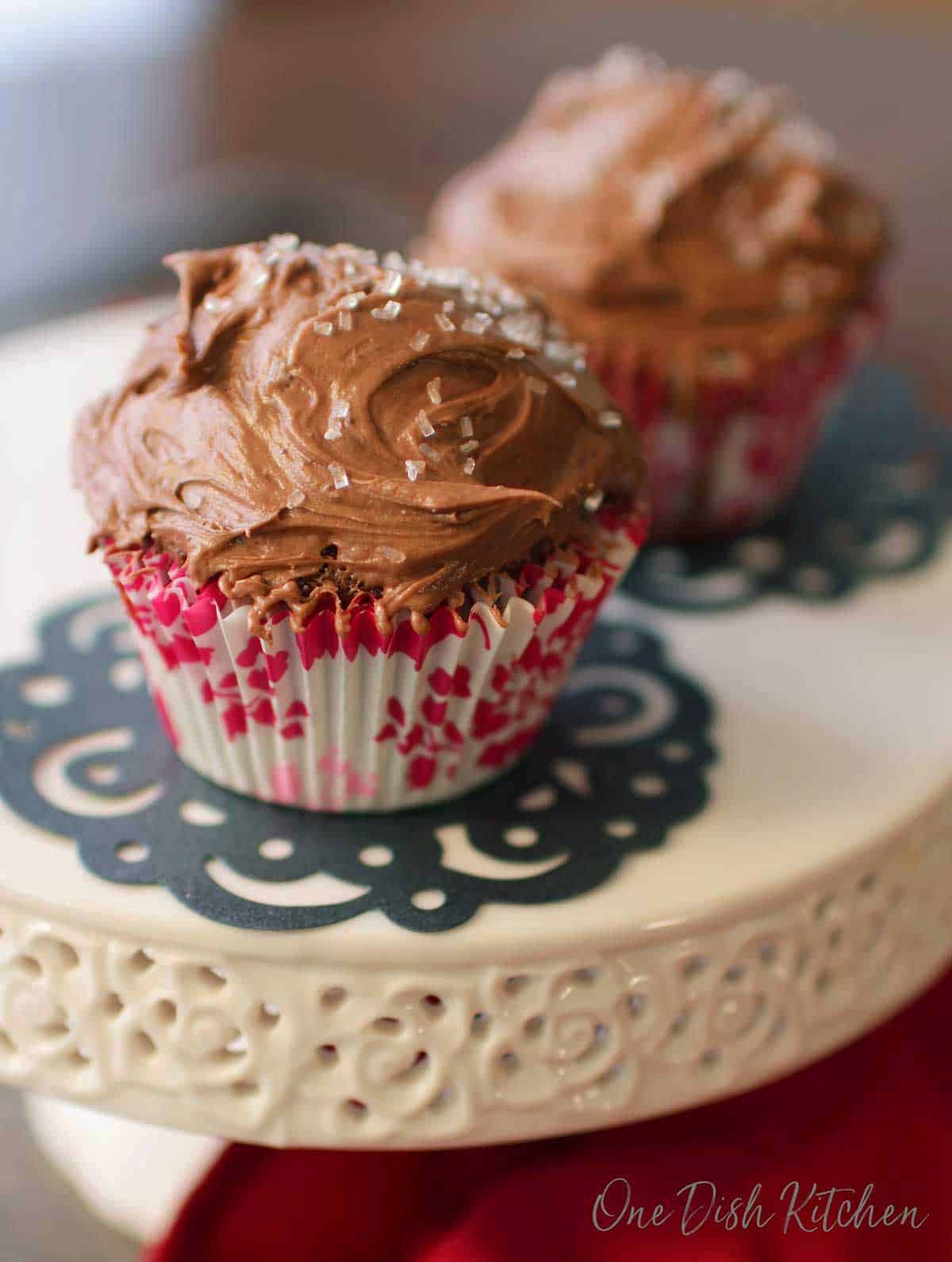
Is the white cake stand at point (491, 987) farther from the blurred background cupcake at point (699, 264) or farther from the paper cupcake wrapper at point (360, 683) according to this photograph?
the blurred background cupcake at point (699, 264)

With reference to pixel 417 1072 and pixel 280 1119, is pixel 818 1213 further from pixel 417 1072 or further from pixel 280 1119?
pixel 280 1119

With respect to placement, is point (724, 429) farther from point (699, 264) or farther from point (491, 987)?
point (491, 987)

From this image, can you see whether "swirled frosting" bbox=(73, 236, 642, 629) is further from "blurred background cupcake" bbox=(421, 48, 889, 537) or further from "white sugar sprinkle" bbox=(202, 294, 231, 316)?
"blurred background cupcake" bbox=(421, 48, 889, 537)

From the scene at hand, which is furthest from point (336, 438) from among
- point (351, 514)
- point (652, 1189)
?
point (652, 1189)

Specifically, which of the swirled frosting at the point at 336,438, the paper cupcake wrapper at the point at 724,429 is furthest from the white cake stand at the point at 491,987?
the paper cupcake wrapper at the point at 724,429

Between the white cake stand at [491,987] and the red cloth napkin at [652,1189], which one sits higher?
the white cake stand at [491,987]

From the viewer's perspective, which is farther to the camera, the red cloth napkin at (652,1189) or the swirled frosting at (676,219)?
the swirled frosting at (676,219)

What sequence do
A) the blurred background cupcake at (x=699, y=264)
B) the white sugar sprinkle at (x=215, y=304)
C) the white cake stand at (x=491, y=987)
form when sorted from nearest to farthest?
the white cake stand at (x=491, y=987), the white sugar sprinkle at (x=215, y=304), the blurred background cupcake at (x=699, y=264)

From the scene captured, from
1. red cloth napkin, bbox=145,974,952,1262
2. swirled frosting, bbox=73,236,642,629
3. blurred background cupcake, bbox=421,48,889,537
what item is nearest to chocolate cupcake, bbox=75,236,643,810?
swirled frosting, bbox=73,236,642,629

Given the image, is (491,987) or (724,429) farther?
(724,429)
